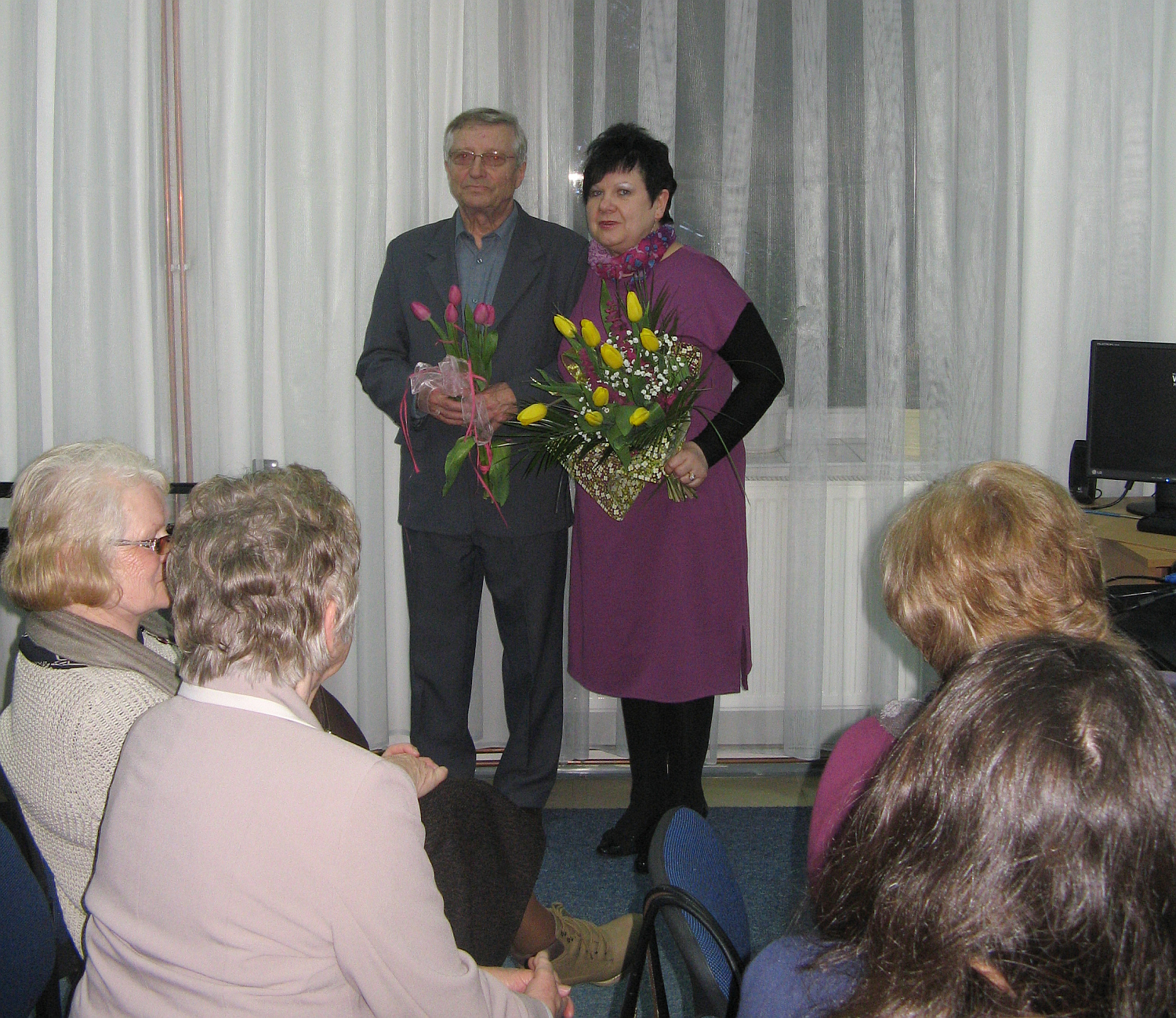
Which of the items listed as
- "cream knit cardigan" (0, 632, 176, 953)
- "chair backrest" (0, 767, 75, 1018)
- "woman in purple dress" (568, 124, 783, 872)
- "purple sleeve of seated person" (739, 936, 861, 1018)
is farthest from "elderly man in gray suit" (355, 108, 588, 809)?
"purple sleeve of seated person" (739, 936, 861, 1018)

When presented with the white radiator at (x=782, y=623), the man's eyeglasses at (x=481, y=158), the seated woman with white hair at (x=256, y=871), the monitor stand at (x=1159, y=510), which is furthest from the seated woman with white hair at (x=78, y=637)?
the monitor stand at (x=1159, y=510)

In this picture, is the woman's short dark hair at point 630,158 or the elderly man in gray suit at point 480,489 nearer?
the woman's short dark hair at point 630,158

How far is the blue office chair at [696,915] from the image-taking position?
112 cm

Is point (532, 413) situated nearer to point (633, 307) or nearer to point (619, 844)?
point (633, 307)

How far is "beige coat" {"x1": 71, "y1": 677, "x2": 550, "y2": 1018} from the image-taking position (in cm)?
105

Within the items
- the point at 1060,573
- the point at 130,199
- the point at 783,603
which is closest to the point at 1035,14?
the point at 783,603

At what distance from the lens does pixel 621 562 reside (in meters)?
2.61

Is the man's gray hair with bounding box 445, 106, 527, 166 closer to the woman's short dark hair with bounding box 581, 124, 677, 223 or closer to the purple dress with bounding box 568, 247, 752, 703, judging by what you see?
the woman's short dark hair with bounding box 581, 124, 677, 223

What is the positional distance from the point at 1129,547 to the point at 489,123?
1.96 meters

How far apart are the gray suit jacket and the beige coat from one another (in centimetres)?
161

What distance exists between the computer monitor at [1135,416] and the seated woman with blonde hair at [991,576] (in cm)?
158

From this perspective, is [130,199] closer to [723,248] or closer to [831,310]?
[723,248]

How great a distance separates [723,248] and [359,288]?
1.10m

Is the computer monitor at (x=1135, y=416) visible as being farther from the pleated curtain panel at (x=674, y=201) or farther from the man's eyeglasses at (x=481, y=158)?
the man's eyeglasses at (x=481, y=158)
